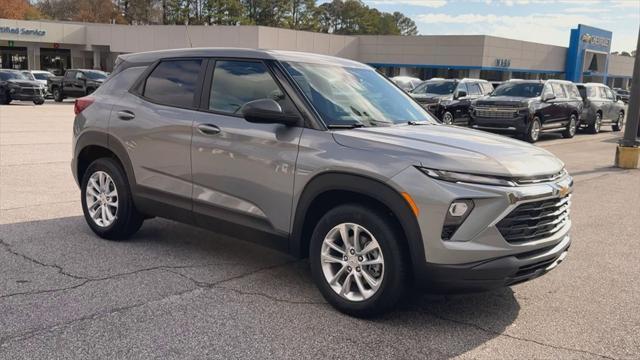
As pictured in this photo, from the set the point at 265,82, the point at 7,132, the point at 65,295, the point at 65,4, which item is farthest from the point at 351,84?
the point at 65,4

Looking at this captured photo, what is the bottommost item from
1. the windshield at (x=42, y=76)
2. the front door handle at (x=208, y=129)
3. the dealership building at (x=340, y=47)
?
the windshield at (x=42, y=76)

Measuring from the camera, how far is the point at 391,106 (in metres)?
5.20

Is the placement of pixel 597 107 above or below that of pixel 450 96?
below

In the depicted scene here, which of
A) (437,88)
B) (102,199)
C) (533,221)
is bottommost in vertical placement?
(102,199)

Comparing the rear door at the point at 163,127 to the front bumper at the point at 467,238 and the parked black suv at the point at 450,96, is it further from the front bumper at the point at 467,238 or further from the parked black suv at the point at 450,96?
the parked black suv at the point at 450,96

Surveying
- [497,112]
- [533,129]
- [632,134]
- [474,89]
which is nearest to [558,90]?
[533,129]

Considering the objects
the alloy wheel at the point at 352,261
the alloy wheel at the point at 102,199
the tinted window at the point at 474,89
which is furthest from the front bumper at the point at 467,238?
the tinted window at the point at 474,89

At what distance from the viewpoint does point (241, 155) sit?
185 inches

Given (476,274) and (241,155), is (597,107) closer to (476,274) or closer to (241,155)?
(241,155)

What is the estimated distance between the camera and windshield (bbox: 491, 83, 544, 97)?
1847cm

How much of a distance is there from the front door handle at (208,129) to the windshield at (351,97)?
2.53 feet

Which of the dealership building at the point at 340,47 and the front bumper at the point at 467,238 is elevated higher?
the dealership building at the point at 340,47

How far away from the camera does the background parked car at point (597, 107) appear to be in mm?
22281

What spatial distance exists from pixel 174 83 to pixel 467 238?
10.1ft
